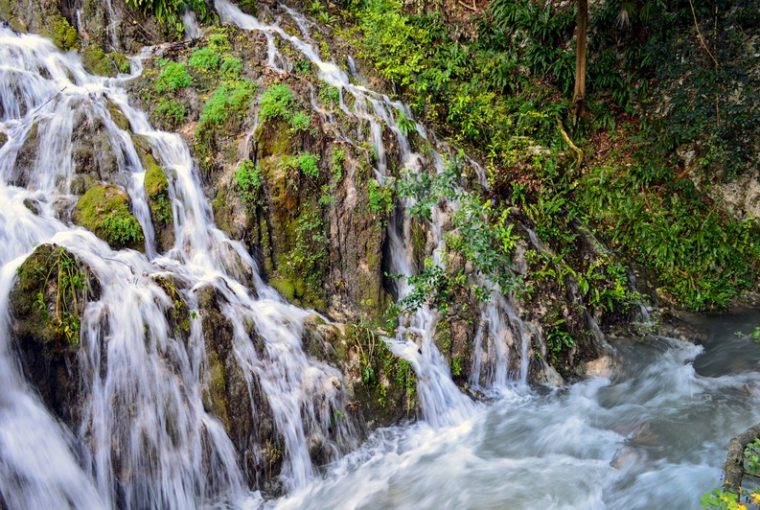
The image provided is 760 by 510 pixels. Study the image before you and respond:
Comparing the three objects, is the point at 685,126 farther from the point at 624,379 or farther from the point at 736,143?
the point at 624,379

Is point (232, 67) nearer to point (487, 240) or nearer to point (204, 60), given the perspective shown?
point (204, 60)

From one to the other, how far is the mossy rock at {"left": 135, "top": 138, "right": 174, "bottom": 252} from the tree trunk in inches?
318

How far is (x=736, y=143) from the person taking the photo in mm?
9633

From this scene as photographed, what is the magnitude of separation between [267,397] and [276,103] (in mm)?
4319

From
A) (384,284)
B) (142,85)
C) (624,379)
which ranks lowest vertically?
(624,379)

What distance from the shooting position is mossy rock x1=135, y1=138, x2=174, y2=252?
22.4ft

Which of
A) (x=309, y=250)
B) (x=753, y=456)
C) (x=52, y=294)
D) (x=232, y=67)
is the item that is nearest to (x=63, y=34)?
(x=232, y=67)

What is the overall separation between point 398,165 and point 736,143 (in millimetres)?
6096

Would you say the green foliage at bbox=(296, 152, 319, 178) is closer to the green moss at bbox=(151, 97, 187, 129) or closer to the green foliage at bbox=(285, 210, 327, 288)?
the green foliage at bbox=(285, 210, 327, 288)

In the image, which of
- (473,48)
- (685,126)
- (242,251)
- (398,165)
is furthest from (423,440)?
(473,48)

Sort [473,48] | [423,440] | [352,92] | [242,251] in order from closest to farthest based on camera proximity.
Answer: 1. [423,440]
2. [242,251]
3. [352,92]
4. [473,48]

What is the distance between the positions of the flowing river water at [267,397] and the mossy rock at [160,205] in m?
0.09

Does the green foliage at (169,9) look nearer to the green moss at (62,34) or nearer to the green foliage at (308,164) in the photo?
the green moss at (62,34)

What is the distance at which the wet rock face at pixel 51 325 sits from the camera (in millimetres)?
5012
